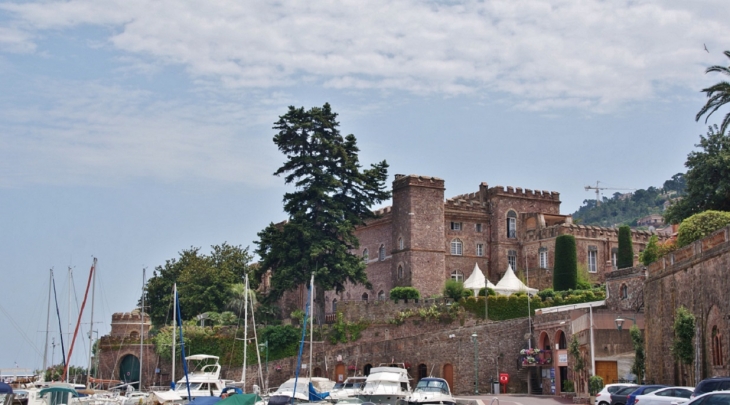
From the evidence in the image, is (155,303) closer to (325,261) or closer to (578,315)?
(325,261)

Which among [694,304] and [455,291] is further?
[455,291]

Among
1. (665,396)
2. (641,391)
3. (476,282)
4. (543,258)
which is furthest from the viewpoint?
(543,258)

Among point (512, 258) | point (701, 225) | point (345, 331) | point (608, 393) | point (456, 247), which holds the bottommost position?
point (608, 393)

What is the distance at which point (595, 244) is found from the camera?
66688mm

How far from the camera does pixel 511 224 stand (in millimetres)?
68812

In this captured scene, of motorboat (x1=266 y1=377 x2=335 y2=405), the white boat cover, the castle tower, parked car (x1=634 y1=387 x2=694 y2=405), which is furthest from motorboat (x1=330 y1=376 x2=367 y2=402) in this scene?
the castle tower

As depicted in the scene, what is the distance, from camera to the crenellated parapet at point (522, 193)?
6844cm

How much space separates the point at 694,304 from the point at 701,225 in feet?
33.6

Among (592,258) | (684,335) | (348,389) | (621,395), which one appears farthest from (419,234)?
(621,395)

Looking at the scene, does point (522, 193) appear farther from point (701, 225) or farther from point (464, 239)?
point (701, 225)

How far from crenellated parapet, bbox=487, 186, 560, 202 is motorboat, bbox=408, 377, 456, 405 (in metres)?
33.1

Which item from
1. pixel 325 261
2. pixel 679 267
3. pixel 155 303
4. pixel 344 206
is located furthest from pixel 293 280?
pixel 679 267

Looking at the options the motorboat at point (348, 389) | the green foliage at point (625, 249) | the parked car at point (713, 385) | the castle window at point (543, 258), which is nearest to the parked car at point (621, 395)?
the parked car at point (713, 385)

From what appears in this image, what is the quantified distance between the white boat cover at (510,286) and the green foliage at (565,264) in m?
2.01
